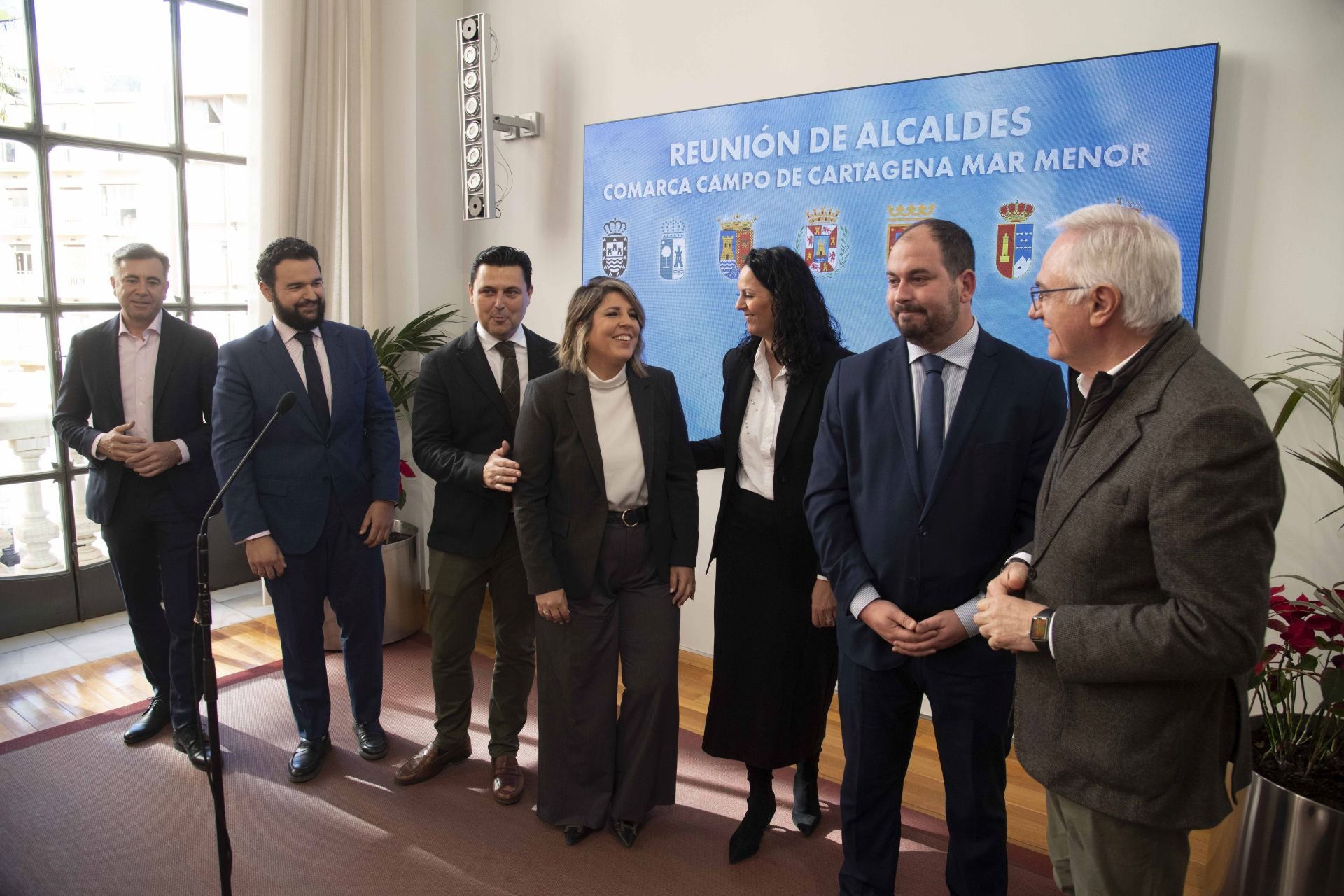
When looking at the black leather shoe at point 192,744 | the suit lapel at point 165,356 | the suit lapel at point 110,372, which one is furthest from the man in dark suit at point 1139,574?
the suit lapel at point 110,372

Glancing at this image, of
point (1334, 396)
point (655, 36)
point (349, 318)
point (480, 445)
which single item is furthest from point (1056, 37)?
point (349, 318)

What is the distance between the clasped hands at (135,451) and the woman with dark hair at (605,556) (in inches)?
53.2

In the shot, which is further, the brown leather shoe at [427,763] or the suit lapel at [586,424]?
the brown leather shoe at [427,763]

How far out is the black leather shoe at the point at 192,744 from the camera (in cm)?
304

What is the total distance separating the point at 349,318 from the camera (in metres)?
4.69

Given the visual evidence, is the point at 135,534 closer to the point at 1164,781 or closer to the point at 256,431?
the point at 256,431

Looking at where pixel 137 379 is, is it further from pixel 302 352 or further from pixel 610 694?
pixel 610 694

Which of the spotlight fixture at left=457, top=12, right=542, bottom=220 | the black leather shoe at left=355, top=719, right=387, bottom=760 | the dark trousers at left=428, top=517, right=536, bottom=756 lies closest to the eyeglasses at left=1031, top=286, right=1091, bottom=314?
the dark trousers at left=428, top=517, right=536, bottom=756

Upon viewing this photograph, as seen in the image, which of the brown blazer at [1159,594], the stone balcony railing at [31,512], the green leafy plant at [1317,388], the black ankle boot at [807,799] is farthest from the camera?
the stone balcony railing at [31,512]

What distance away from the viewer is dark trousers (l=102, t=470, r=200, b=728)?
3.12 metres

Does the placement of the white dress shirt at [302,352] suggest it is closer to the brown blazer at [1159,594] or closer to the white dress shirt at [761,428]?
the white dress shirt at [761,428]

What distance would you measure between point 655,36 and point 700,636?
2726 mm

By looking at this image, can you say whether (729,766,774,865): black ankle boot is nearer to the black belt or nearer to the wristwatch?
the black belt

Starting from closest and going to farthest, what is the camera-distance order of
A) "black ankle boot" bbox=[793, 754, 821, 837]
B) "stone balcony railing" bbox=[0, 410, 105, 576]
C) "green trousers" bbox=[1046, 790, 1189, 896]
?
"green trousers" bbox=[1046, 790, 1189, 896], "black ankle boot" bbox=[793, 754, 821, 837], "stone balcony railing" bbox=[0, 410, 105, 576]
